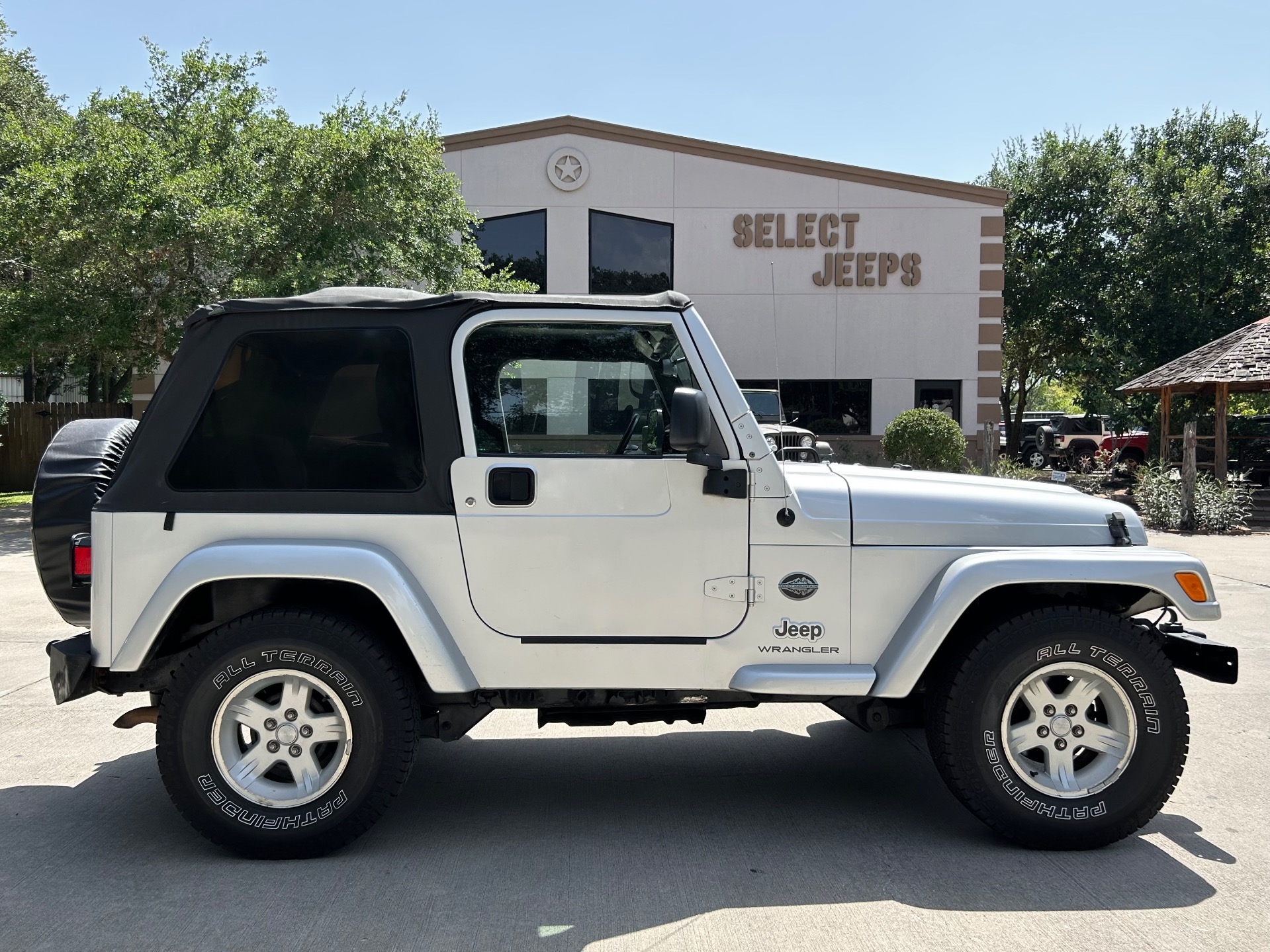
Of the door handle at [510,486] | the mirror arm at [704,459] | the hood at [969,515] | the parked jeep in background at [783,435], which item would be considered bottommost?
the hood at [969,515]

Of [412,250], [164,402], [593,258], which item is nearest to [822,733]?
[164,402]

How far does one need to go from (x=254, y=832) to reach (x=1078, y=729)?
3.14 metres

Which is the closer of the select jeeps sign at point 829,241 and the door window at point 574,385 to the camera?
the door window at point 574,385

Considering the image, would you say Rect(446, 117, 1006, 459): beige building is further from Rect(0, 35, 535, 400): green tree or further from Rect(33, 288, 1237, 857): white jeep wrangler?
Rect(33, 288, 1237, 857): white jeep wrangler

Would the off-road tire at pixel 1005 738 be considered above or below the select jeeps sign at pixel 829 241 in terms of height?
below

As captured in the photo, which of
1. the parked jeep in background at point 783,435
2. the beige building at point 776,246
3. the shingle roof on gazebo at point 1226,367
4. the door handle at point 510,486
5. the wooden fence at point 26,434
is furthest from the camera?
the wooden fence at point 26,434

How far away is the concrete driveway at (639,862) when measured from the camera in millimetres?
3344

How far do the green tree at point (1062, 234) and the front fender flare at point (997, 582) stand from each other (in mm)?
26348

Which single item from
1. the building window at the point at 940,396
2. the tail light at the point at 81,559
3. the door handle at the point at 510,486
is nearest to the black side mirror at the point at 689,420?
the door handle at the point at 510,486

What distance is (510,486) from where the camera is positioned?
3.94 m

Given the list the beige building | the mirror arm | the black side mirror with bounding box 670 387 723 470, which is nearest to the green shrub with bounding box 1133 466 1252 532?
the beige building

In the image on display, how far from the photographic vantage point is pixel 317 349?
4.02m

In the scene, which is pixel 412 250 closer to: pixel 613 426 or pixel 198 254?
pixel 198 254

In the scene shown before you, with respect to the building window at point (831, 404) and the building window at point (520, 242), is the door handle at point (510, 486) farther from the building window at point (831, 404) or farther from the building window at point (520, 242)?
the building window at point (831, 404)
